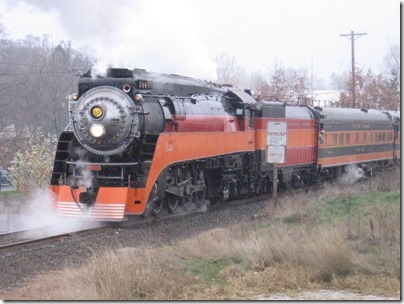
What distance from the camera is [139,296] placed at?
818 cm

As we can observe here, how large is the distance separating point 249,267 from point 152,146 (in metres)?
5.96

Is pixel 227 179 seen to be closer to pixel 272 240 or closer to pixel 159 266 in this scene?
pixel 272 240

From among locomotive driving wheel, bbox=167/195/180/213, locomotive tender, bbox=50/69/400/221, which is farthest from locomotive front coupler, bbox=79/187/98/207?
locomotive driving wheel, bbox=167/195/180/213

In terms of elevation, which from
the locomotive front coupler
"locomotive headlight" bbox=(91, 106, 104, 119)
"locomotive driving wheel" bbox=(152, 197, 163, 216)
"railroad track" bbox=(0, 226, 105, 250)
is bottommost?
"railroad track" bbox=(0, 226, 105, 250)

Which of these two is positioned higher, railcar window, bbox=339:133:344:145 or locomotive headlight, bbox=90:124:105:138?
locomotive headlight, bbox=90:124:105:138

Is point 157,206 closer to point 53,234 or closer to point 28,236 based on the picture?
point 53,234

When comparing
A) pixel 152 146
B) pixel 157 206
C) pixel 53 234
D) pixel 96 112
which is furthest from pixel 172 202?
pixel 53 234

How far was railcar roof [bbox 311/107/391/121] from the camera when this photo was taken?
2738cm

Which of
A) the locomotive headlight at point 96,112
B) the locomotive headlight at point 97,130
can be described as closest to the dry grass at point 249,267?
the locomotive headlight at point 97,130

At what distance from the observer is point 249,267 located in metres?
9.94

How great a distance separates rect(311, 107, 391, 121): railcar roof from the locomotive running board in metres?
14.2

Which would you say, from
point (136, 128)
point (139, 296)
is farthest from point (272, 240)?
point (136, 128)

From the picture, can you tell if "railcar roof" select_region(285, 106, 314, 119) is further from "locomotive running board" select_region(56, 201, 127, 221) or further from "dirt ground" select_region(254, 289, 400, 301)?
"dirt ground" select_region(254, 289, 400, 301)

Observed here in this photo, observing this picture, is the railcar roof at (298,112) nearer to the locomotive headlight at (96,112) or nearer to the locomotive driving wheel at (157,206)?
the locomotive driving wheel at (157,206)
